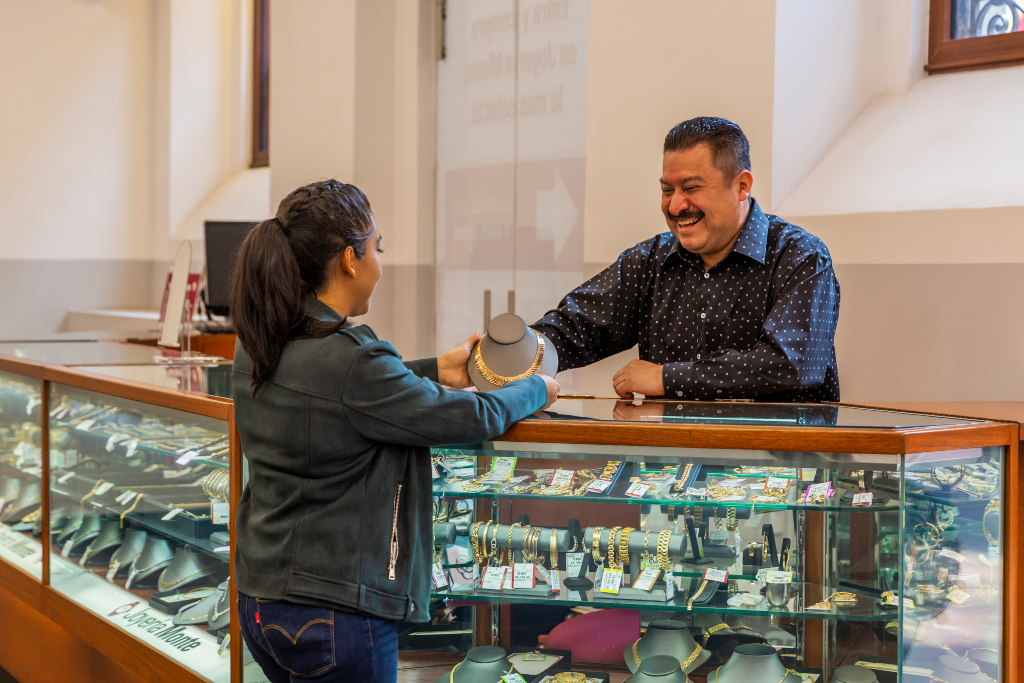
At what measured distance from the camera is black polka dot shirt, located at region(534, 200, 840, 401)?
6.04 feet

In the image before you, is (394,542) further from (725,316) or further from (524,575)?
(725,316)

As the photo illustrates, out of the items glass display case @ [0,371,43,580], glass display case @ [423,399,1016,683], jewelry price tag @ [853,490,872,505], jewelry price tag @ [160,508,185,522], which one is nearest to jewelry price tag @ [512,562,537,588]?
glass display case @ [423,399,1016,683]

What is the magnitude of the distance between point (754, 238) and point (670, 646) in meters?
0.92

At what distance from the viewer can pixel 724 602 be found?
162cm

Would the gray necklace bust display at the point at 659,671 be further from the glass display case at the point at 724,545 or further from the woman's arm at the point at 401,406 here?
the woman's arm at the point at 401,406

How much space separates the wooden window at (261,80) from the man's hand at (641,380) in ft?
16.7

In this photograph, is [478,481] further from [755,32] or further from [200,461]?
[755,32]

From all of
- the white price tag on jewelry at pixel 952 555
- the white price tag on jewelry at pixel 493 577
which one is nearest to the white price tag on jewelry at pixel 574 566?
the white price tag on jewelry at pixel 493 577

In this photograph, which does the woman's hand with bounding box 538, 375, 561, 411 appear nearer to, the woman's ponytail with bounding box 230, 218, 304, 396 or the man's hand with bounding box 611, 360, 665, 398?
the man's hand with bounding box 611, 360, 665, 398

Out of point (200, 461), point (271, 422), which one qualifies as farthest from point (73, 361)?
point (271, 422)

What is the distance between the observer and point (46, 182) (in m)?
6.10

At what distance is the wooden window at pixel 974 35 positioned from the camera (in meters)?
2.80

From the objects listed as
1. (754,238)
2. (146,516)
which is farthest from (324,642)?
(146,516)

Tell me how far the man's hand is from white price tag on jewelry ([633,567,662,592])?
15.2 inches
